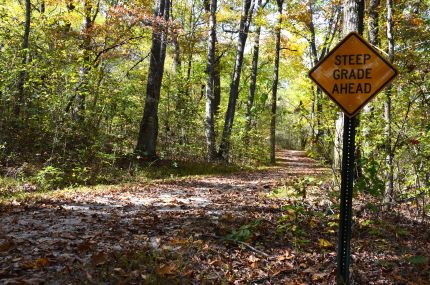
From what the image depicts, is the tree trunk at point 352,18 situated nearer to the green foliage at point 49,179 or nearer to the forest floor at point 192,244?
the forest floor at point 192,244

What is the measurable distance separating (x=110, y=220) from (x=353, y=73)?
4.43m

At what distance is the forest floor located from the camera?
13.3 feet

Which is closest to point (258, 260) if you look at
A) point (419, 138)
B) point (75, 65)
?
point (419, 138)

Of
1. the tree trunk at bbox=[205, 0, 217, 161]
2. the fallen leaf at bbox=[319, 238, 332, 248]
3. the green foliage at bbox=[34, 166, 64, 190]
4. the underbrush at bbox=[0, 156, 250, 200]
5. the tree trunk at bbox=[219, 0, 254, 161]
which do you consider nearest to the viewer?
the fallen leaf at bbox=[319, 238, 332, 248]

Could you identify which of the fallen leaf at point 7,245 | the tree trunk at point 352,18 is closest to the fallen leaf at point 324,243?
the tree trunk at point 352,18

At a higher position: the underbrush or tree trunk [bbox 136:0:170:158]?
tree trunk [bbox 136:0:170:158]

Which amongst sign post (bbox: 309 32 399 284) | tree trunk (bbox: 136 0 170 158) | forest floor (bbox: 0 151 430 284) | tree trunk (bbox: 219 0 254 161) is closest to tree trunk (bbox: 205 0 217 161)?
tree trunk (bbox: 219 0 254 161)

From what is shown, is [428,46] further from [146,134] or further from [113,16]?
[113,16]

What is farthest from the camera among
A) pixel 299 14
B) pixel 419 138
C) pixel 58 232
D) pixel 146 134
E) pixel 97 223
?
pixel 299 14

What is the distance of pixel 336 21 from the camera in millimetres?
23000

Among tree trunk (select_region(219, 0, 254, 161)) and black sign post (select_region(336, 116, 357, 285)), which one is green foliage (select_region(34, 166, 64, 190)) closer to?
black sign post (select_region(336, 116, 357, 285))

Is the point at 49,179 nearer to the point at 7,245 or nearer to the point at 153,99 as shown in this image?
the point at 153,99

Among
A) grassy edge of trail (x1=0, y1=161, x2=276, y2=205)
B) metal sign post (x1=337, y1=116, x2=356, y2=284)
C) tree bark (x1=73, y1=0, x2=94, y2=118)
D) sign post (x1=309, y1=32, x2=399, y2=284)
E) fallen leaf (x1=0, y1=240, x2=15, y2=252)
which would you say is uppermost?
tree bark (x1=73, y1=0, x2=94, y2=118)

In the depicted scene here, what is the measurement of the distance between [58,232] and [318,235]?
3.96 meters
